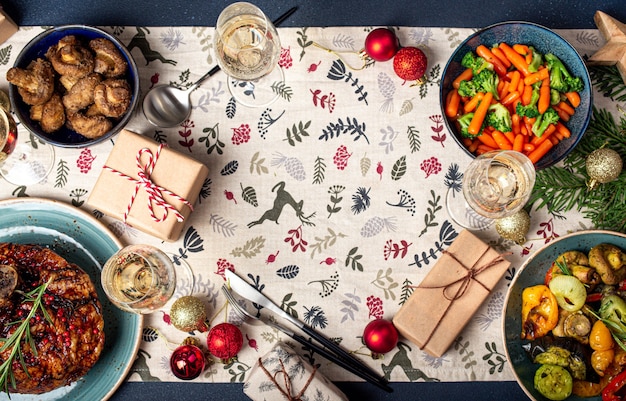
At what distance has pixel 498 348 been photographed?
4.91ft

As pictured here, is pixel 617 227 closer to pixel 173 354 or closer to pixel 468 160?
pixel 468 160

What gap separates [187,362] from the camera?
1420mm

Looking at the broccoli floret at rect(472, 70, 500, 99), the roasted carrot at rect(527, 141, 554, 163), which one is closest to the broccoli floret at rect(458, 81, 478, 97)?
the broccoli floret at rect(472, 70, 500, 99)

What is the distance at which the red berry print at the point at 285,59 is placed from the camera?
5.04 ft

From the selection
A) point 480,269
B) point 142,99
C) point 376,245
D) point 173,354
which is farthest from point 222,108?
point 480,269

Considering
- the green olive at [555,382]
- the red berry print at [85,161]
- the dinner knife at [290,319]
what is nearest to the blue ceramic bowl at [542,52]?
the green olive at [555,382]

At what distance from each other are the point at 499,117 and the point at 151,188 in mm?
928

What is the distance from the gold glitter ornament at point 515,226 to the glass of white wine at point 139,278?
2.90 feet

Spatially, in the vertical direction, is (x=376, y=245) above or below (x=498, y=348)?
above

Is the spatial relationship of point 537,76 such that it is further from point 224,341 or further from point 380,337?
point 224,341

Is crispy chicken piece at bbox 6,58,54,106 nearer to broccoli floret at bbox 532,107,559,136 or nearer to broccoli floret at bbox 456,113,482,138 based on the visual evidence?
broccoli floret at bbox 456,113,482,138

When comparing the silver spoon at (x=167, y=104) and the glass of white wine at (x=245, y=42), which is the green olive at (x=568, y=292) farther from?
the silver spoon at (x=167, y=104)

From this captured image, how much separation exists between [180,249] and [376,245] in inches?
21.6

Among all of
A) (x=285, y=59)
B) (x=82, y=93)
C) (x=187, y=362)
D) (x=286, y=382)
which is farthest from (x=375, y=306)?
(x=82, y=93)
